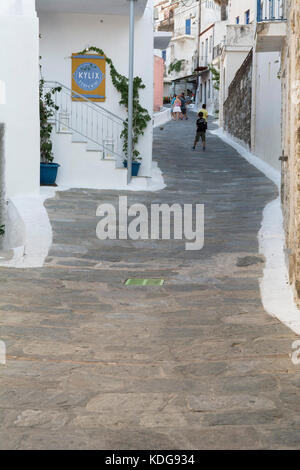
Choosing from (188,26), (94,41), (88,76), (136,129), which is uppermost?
(188,26)

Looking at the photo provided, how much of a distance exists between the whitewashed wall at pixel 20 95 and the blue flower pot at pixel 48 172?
947mm

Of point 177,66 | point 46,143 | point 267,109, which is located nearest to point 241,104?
point 267,109

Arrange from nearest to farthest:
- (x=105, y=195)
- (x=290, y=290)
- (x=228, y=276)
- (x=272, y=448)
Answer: (x=272, y=448) → (x=290, y=290) → (x=228, y=276) → (x=105, y=195)

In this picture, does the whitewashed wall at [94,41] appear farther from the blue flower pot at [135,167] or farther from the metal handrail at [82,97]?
the blue flower pot at [135,167]

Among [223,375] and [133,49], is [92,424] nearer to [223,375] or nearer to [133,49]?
[223,375]

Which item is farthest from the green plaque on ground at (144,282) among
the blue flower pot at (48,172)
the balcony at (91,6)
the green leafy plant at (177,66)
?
the green leafy plant at (177,66)

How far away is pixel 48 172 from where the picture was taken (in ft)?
40.9

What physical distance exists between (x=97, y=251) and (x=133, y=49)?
20.2ft

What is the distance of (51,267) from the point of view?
7871mm

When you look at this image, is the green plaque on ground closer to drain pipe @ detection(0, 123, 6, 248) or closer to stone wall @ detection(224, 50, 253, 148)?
drain pipe @ detection(0, 123, 6, 248)

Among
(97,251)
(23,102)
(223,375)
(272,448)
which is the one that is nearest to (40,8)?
(23,102)

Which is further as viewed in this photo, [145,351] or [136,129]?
[136,129]

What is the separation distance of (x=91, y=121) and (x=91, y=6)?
2474mm

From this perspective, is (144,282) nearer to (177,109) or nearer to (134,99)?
(134,99)
